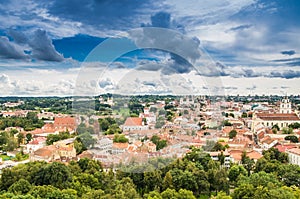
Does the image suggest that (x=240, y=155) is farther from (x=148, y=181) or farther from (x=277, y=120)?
(x=277, y=120)

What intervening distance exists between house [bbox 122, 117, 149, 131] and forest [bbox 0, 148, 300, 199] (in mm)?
786

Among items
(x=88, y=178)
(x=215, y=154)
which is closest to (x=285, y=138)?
(x=215, y=154)

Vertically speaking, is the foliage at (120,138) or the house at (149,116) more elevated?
the house at (149,116)

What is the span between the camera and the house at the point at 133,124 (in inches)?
208

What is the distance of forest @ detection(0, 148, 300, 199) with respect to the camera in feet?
18.7

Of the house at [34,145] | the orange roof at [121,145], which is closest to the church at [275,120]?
the house at [34,145]

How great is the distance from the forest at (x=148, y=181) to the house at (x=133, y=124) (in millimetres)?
786

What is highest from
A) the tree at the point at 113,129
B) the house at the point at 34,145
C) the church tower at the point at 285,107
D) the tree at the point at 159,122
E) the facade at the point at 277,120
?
the tree at the point at 159,122

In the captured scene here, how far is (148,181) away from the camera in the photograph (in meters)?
6.51

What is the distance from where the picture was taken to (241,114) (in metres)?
24.1

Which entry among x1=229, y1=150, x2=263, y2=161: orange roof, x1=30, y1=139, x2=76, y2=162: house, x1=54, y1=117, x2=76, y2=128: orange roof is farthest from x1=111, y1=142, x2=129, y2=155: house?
x1=54, y1=117, x2=76, y2=128: orange roof

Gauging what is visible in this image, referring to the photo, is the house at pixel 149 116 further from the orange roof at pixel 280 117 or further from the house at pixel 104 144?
the orange roof at pixel 280 117

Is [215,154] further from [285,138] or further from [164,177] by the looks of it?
[285,138]

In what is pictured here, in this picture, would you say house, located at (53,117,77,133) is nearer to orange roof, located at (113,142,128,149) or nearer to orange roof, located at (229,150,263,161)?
orange roof, located at (229,150,263,161)
